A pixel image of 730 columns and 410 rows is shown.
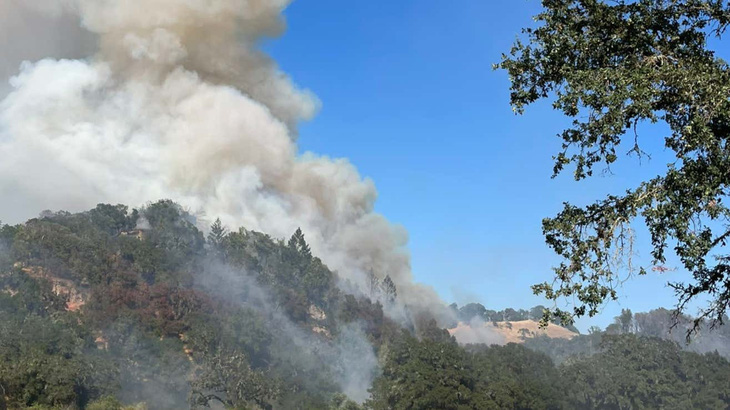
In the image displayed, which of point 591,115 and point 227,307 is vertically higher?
point 227,307

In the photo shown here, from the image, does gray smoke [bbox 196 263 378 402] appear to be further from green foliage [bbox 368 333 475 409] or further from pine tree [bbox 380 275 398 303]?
pine tree [bbox 380 275 398 303]

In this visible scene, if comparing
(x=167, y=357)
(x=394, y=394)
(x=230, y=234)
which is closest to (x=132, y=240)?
(x=230, y=234)

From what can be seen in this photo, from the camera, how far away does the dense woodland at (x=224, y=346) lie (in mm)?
71438

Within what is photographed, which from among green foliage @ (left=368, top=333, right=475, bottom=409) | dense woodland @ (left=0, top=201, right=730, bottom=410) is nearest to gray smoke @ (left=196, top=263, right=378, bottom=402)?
dense woodland @ (left=0, top=201, right=730, bottom=410)

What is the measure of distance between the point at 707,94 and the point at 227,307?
107229 millimetres

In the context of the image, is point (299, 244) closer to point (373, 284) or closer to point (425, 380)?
point (373, 284)

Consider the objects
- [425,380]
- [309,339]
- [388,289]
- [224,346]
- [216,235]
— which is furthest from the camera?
[388,289]

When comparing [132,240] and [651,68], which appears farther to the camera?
[132,240]

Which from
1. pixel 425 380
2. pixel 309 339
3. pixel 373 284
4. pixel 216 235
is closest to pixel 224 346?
pixel 309 339

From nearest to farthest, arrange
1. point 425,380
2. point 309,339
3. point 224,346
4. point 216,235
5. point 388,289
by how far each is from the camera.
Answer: point 425,380
point 224,346
point 309,339
point 216,235
point 388,289

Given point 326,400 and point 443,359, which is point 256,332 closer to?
point 326,400

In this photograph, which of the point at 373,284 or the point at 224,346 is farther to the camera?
the point at 373,284

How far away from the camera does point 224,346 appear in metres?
98.1

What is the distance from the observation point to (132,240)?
124m
